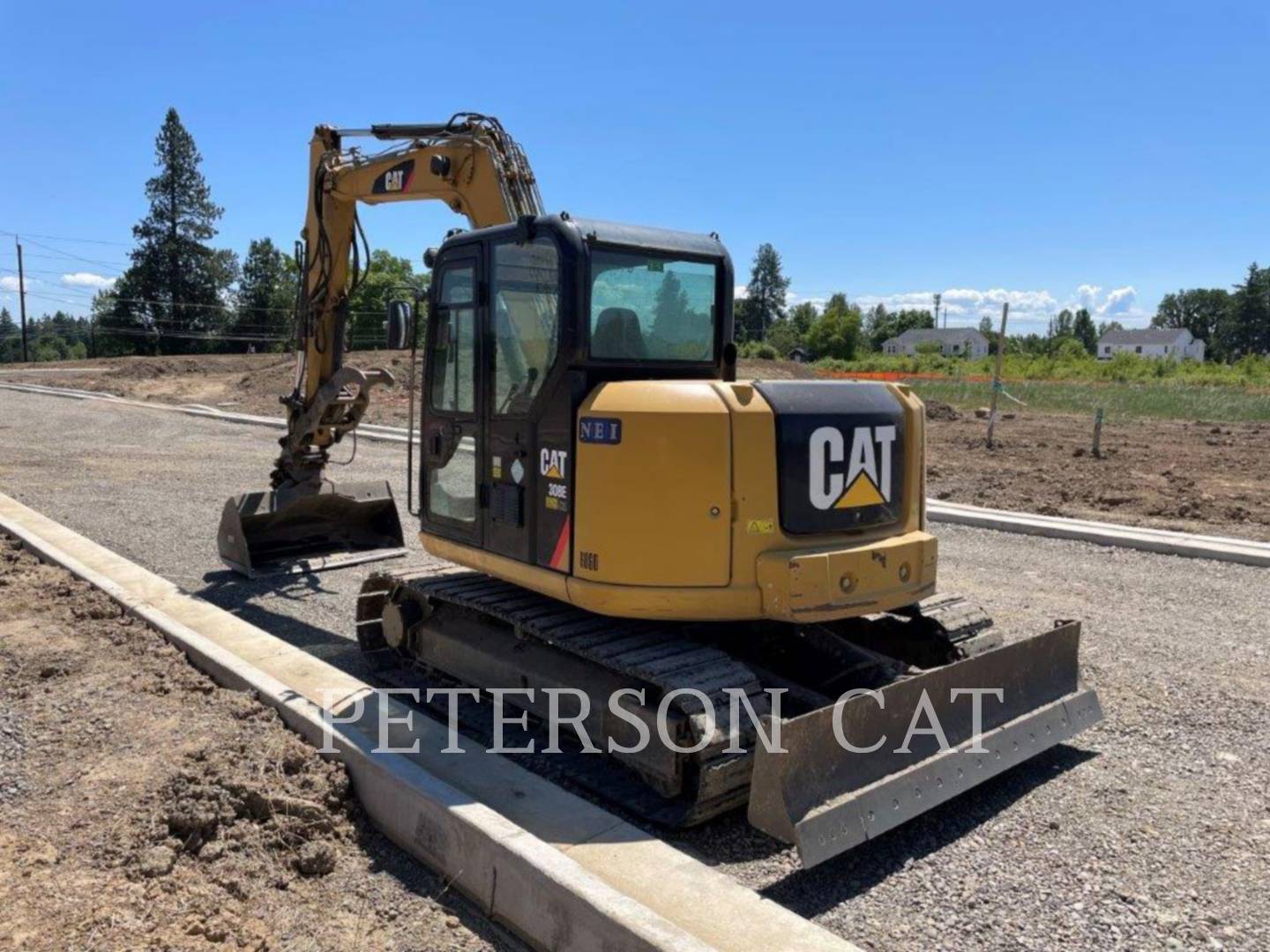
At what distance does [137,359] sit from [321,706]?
4210cm

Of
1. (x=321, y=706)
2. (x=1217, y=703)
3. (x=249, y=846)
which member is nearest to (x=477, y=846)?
(x=249, y=846)

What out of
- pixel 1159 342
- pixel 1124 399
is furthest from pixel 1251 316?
pixel 1124 399

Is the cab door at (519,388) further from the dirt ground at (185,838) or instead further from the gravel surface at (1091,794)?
the gravel surface at (1091,794)

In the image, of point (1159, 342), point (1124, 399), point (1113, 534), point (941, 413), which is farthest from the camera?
point (1159, 342)

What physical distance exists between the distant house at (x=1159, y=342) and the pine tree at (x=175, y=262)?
3945 inches

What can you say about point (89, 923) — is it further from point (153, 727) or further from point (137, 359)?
point (137, 359)

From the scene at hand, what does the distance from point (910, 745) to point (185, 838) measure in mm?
3070

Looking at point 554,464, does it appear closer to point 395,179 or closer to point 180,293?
point 395,179

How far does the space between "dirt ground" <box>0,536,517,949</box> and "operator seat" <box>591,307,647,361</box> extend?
2357 millimetres

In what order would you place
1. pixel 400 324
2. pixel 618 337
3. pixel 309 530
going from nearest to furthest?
1. pixel 618 337
2. pixel 400 324
3. pixel 309 530

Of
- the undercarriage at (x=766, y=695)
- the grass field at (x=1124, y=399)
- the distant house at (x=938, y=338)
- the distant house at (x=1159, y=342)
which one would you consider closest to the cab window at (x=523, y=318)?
the undercarriage at (x=766, y=695)

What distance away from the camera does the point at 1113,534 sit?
1011 centimetres

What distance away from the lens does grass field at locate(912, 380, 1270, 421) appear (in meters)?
27.1

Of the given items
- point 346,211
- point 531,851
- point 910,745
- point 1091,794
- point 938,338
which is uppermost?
point 938,338
